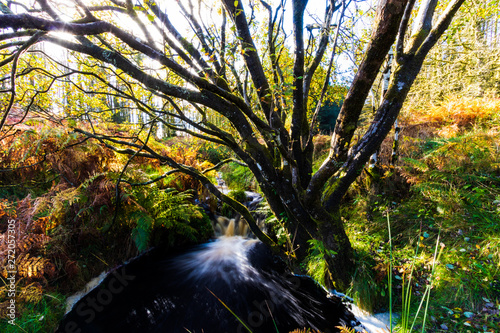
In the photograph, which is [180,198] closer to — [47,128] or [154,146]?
[154,146]

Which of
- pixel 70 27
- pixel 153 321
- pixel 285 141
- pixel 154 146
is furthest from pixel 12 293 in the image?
pixel 285 141

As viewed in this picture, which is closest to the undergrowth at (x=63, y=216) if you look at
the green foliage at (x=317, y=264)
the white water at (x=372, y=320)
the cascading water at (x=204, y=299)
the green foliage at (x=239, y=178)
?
the cascading water at (x=204, y=299)

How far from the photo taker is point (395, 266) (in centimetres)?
312

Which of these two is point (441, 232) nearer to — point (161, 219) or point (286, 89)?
point (286, 89)

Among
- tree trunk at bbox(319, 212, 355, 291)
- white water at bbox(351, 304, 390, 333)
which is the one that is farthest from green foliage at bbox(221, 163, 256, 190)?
white water at bbox(351, 304, 390, 333)

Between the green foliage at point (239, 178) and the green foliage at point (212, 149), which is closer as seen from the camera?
the green foliage at point (212, 149)

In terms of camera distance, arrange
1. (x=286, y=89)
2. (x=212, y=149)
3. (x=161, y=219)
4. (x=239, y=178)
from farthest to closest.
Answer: (x=212, y=149) < (x=239, y=178) < (x=161, y=219) < (x=286, y=89)

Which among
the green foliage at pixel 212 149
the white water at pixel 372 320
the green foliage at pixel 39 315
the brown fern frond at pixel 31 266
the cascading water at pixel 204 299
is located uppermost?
the green foliage at pixel 212 149

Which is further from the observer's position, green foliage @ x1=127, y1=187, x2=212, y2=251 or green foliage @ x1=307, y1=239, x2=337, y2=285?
green foliage @ x1=127, y1=187, x2=212, y2=251

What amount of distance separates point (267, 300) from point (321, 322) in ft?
3.02

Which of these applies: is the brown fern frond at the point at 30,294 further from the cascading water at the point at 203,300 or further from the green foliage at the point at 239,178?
the green foliage at the point at 239,178

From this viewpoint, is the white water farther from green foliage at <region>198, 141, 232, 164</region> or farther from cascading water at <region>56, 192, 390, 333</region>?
green foliage at <region>198, 141, 232, 164</region>

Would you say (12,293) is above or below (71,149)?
below

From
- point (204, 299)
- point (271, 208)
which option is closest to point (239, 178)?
point (271, 208)
